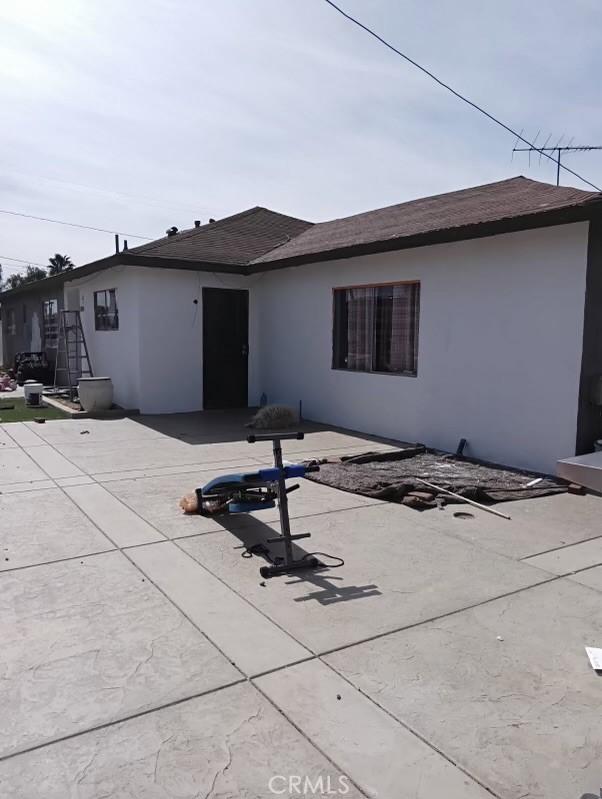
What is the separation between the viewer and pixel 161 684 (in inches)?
106

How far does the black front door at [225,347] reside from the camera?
476 inches

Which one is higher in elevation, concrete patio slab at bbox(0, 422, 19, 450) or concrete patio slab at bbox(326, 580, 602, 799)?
concrete patio slab at bbox(0, 422, 19, 450)

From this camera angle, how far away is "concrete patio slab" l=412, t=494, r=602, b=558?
4641mm

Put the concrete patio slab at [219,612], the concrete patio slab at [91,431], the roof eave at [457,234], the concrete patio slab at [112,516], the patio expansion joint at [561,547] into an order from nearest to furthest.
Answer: the concrete patio slab at [219,612] < the patio expansion joint at [561,547] < the concrete patio slab at [112,516] < the roof eave at [457,234] < the concrete patio slab at [91,431]

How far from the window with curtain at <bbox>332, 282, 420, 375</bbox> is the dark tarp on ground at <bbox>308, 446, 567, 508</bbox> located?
5.78 ft

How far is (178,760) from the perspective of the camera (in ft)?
7.22

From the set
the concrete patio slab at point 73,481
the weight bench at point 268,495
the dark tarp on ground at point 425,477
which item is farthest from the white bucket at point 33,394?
the weight bench at point 268,495

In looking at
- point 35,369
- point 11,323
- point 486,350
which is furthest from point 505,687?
point 11,323

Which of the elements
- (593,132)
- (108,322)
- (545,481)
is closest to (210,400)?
(108,322)

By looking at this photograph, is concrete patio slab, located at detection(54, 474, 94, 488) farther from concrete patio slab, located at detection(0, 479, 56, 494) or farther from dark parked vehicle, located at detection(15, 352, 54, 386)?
dark parked vehicle, located at detection(15, 352, 54, 386)

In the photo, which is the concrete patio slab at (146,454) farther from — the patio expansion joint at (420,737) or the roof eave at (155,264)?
the patio expansion joint at (420,737)

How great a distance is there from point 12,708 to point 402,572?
7.93 feet

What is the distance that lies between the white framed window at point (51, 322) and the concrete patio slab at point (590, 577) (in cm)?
1674

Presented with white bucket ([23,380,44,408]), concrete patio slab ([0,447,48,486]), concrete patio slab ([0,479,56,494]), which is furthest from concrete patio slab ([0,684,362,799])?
white bucket ([23,380,44,408])
